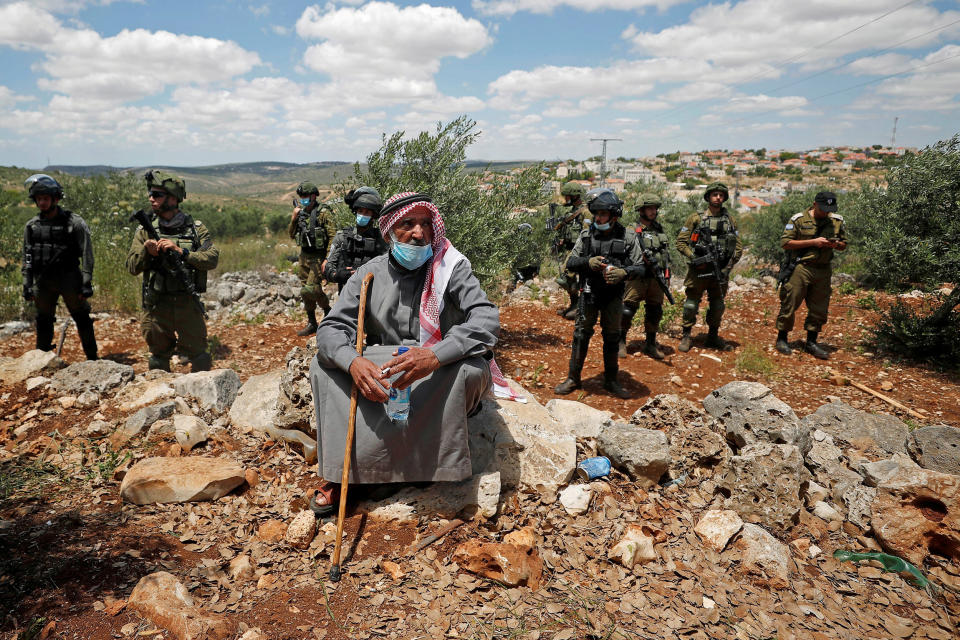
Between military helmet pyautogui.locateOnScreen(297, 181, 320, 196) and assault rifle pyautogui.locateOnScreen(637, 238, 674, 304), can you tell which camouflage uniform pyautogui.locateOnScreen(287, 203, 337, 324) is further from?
assault rifle pyautogui.locateOnScreen(637, 238, 674, 304)

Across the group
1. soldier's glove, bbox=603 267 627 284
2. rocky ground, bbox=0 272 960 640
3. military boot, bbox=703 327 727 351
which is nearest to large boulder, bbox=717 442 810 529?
rocky ground, bbox=0 272 960 640

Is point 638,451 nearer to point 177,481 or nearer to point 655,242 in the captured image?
point 177,481

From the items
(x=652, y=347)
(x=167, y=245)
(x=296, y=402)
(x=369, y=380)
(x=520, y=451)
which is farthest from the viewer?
(x=652, y=347)

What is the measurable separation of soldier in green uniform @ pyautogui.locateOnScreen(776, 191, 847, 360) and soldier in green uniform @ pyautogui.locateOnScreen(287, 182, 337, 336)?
6100mm

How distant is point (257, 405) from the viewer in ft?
12.7

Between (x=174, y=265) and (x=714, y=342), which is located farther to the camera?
(x=714, y=342)

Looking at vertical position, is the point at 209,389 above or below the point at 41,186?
below

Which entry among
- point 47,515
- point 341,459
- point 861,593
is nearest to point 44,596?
point 47,515

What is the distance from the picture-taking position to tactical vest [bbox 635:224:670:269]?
6.20m

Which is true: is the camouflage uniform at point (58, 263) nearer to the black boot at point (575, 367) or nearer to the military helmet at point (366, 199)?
the military helmet at point (366, 199)

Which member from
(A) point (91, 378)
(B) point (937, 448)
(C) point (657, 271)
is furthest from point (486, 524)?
(C) point (657, 271)

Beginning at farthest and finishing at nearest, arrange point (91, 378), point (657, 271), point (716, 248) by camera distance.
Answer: point (716, 248) → point (657, 271) → point (91, 378)

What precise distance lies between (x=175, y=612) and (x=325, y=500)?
2.81ft

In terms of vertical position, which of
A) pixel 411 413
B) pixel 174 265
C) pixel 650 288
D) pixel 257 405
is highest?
pixel 174 265
